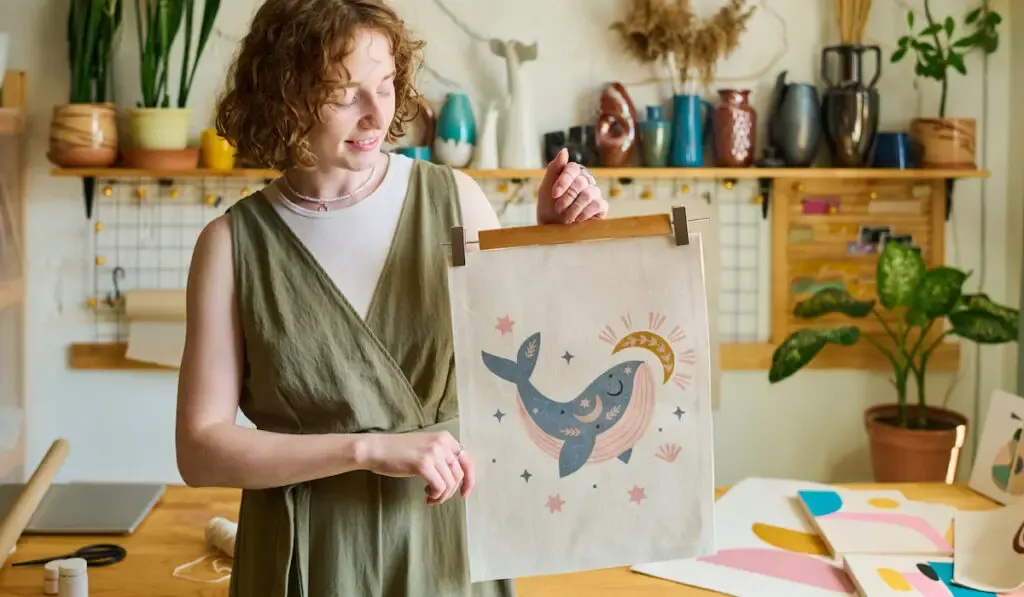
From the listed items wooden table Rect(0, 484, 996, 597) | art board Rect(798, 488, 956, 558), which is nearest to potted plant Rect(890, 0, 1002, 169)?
art board Rect(798, 488, 956, 558)

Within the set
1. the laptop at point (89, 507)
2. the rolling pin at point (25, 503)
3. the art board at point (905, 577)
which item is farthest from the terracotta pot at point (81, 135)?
the art board at point (905, 577)

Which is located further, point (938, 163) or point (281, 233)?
point (938, 163)

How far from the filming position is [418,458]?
110 cm

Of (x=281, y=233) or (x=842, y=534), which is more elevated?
(x=281, y=233)

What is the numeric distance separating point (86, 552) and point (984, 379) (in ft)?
8.78

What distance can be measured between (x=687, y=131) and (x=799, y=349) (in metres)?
0.72

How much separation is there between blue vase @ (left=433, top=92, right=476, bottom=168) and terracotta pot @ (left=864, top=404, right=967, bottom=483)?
4.59ft

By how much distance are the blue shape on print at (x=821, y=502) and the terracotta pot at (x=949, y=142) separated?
139 centimetres

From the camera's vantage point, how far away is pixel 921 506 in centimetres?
200

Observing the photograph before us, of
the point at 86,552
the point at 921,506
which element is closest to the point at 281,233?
the point at 86,552

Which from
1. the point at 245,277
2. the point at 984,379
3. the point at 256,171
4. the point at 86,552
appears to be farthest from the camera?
the point at 984,379

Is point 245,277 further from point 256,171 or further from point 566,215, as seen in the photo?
point 256,171

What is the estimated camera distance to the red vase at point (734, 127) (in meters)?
3.03

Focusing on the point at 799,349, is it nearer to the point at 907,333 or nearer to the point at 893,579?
the point at 907,333
